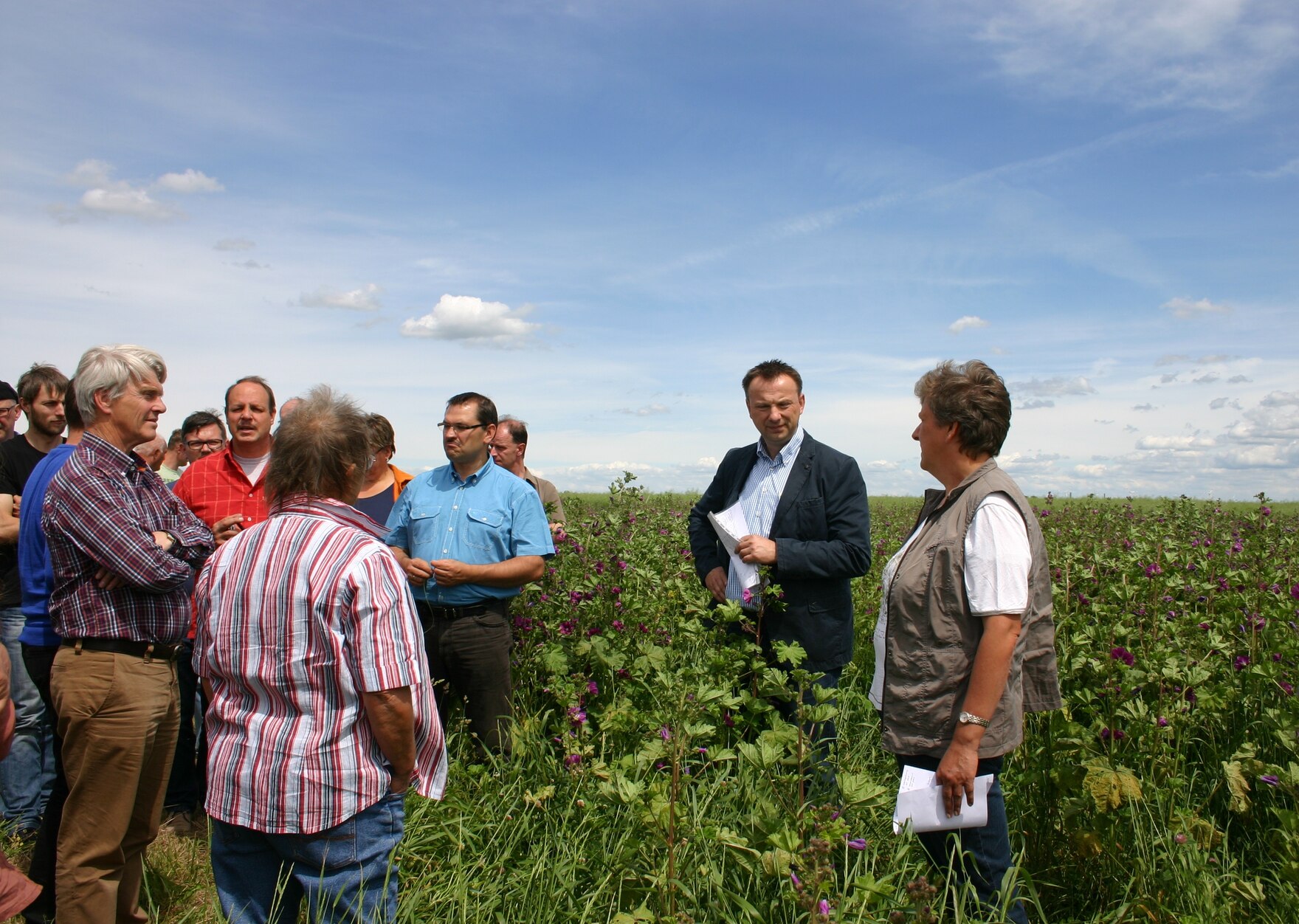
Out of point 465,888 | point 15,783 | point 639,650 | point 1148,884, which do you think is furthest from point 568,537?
point 1148,884

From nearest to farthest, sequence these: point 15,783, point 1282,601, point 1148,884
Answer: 1. point 1148,884
2. point 15,783
3. point 1282,601

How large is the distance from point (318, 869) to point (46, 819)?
166 cm

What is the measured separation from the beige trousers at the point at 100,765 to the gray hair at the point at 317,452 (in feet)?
4.14

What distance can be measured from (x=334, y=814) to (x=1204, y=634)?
180 inches

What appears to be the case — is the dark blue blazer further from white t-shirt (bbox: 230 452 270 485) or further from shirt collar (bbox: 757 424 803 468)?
white t-shirt (bbox: 230 452 270 485)

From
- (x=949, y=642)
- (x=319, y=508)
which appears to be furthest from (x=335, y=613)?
(x=949, y=642)

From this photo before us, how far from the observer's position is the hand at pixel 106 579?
10.0 ft

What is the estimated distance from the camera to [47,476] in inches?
133

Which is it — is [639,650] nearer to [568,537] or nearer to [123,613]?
[568,537]

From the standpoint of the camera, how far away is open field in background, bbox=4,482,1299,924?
2.87 metres

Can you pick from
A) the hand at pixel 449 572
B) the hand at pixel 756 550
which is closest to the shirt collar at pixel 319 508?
the hand at pixel 449 572

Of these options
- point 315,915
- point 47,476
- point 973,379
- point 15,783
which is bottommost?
point 15,783

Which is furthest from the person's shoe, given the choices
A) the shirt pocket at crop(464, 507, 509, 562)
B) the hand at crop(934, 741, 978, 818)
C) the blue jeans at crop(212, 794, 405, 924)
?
the hand at crop(934, 741, 978, 818)

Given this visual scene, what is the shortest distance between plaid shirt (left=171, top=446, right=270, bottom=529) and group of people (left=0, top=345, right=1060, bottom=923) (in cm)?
1
